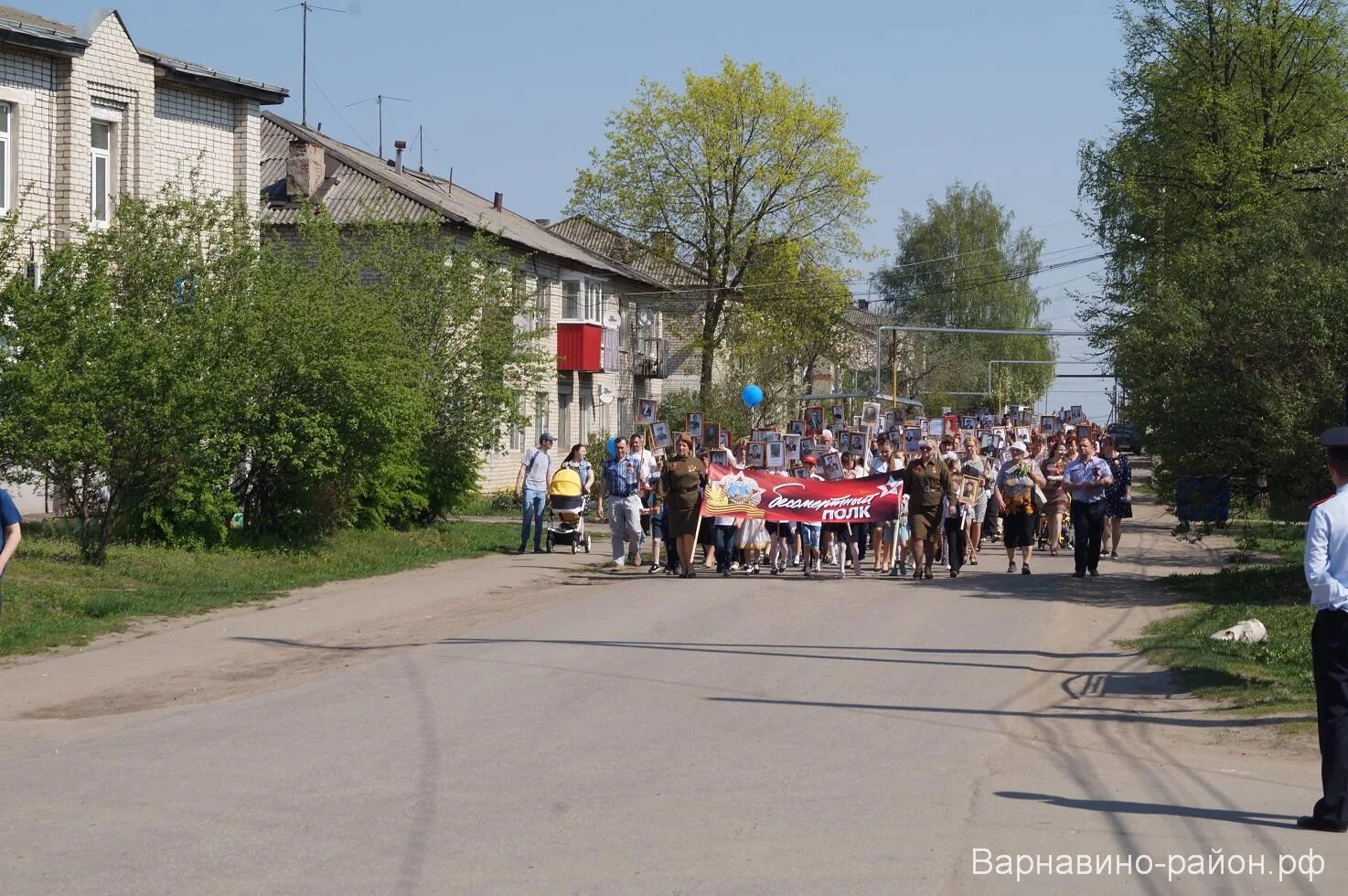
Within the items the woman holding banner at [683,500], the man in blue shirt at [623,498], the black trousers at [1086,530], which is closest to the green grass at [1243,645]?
the black trousers at [1086,530]

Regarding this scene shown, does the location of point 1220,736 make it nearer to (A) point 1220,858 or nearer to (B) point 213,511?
(A) point 1220,858

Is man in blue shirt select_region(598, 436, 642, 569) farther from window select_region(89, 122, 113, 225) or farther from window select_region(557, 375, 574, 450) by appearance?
window select_region(557, 375, 574, 450)

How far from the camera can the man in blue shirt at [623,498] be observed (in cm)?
2198

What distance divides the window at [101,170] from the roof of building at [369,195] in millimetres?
7526

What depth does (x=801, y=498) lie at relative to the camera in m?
21.5

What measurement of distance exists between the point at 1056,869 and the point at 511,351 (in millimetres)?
20581

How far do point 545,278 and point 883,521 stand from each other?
27.9 m

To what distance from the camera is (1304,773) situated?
8.52 m

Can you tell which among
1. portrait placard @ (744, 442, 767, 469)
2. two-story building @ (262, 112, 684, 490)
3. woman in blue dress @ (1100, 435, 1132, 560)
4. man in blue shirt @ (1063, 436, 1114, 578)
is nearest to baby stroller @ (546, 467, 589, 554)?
portrait placard @ (744, 442, 767, 469)

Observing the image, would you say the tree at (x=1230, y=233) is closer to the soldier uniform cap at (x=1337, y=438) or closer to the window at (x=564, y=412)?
the soldier uniform cap at (x=1337, y=438)

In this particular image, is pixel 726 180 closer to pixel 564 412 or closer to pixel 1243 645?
pixel 564 412

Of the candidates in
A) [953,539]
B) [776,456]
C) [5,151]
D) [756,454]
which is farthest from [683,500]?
[5,151]

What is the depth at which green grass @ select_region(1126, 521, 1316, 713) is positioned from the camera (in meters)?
11.1

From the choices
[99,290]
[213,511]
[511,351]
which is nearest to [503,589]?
[213,511]
